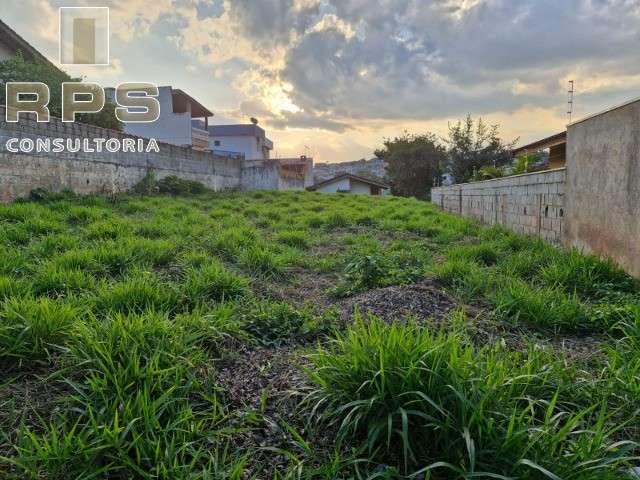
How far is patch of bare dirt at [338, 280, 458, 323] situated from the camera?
102 inches

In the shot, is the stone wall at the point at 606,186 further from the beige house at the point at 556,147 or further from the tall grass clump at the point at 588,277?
the beige house at the point at 556,147

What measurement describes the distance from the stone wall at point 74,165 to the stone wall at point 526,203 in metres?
8.21

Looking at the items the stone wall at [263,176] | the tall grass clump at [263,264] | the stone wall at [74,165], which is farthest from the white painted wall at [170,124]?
the tall grass clump at [263,264]

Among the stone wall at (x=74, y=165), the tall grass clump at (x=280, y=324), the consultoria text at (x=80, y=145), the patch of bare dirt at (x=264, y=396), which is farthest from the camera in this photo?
the consultoria text at (x=80, y=145)

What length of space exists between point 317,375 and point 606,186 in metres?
3.50

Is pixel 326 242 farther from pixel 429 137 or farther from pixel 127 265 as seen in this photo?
pixel 429 137

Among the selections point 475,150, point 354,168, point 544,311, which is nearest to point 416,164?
point 475,150

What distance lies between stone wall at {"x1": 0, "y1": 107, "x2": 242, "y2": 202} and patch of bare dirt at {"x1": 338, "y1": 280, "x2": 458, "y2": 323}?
22.0ft

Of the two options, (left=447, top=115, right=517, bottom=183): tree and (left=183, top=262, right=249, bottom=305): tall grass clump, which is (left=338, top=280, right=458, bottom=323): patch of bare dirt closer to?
(left=183, top=262, right=249, bottom=305): tall grass clump

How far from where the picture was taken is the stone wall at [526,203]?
15.6 ft

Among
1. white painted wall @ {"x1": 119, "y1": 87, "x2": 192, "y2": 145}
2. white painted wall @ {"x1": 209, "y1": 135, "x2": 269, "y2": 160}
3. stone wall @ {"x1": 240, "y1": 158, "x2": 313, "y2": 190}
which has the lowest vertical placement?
stone wall @ {"x1": 240, "y1": 158, "x2": 313, "y2": 190}

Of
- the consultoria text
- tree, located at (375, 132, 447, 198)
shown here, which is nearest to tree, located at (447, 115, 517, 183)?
tree, located at (375, 132, 447, 198)

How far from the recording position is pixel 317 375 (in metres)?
1.63

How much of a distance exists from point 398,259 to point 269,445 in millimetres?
3131
